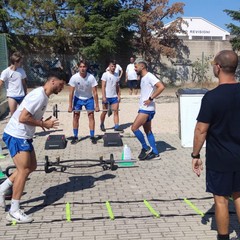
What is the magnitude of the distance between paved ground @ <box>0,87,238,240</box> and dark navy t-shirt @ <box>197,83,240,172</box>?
1007 mm

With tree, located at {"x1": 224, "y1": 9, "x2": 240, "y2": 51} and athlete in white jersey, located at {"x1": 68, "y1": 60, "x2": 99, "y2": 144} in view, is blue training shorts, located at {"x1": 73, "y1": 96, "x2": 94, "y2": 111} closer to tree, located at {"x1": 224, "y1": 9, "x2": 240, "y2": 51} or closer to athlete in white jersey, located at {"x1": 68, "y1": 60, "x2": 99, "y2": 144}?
athlete in white jersey, located at {"x1": 68, "y1": 60, "x2": 99, "y2": 144}

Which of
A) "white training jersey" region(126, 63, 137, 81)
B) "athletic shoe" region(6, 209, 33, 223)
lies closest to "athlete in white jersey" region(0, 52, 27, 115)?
"athletic shoe" region(6, 209, 33, 223)

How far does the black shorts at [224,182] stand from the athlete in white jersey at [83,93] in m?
5.29

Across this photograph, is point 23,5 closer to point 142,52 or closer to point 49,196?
point 142,52

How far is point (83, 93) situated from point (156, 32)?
59.0 ft

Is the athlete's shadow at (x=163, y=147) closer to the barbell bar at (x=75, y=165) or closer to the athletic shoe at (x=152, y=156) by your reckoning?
the athletic shoe at (x=152, y=156)

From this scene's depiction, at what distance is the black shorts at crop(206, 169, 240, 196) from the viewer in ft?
12.1

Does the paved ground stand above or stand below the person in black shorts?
below

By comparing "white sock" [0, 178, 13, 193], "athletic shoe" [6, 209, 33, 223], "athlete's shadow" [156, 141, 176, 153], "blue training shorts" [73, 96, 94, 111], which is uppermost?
"blue training shorts" [73, 96, 94, 111]

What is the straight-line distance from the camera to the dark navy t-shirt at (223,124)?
358cm

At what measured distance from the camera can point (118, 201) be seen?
5.32 m

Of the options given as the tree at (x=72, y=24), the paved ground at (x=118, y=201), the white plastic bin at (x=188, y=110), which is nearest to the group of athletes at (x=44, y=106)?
the paved ground at (x=118, y=201)

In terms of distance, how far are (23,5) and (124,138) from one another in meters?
17.0

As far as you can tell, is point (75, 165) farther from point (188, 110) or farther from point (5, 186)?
point (188, 110)
